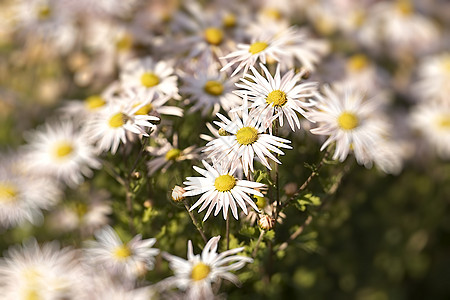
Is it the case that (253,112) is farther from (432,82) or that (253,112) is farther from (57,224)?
(432,82)

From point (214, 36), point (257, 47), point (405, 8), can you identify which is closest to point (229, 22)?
point (214, 36)

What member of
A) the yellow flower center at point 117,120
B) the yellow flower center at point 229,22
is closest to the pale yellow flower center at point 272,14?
the yellow flower center at point 229,22

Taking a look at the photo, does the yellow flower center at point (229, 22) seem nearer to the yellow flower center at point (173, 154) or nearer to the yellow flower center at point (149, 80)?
the yellow flower center at point (149, 80)

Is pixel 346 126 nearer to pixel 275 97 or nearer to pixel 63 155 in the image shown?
pixel 275 97

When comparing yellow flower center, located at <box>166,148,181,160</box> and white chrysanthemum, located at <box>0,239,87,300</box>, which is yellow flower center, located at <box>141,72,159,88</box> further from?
white chrysanthemum, located at <box>0,239,87,300</box>

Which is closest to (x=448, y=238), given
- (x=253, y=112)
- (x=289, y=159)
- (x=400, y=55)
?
(x=400, y=55)

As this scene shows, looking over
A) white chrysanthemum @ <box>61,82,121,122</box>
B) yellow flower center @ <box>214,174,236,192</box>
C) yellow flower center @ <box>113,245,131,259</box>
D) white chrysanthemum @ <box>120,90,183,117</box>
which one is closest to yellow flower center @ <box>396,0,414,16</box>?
white chrysanthemum @ <box>61,82,121,122</box>
